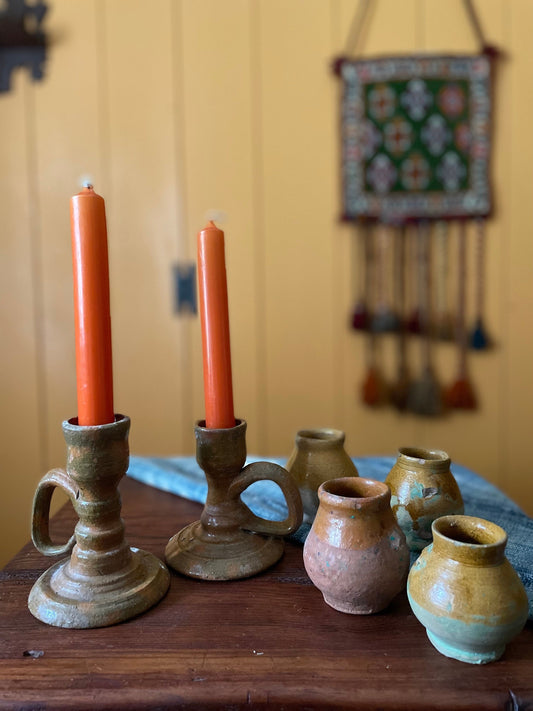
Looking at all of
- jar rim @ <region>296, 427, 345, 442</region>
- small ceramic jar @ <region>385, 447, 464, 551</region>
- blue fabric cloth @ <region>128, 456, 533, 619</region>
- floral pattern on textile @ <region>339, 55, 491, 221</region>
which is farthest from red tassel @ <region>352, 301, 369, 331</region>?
small ceramic jar @ <region>385, 447, 464, 551</region>

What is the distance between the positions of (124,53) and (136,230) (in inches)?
17.6

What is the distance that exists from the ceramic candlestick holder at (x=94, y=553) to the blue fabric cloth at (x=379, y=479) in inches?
7.2

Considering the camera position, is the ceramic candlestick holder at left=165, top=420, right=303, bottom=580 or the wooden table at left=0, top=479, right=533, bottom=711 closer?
the wooden table at left=0, top=479, right=533, bottom=711

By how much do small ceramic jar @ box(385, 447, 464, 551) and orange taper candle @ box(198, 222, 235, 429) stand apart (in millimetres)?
170

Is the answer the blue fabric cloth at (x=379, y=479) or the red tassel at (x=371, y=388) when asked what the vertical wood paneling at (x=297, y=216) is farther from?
the blue fabric cloth at (x=379, y=479)

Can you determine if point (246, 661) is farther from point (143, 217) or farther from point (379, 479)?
point (143, 217)

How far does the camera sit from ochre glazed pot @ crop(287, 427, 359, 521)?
1.84ft

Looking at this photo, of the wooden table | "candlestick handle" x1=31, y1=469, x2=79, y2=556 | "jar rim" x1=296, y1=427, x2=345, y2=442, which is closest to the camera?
the wooden table

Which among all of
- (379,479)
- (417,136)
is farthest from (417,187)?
(379,479)

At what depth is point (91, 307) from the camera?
424 mm

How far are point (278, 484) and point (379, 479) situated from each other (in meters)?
0.30

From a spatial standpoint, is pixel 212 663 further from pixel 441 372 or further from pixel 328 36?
pixel 328 36

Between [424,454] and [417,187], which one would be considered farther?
[417,187]

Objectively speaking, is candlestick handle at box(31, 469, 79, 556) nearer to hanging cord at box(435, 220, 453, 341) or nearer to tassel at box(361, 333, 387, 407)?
tassel at box(361, 333, 387, 407)
